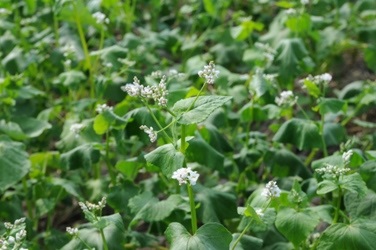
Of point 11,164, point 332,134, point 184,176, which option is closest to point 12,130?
point 11,164

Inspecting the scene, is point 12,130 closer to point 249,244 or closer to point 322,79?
point 249,244

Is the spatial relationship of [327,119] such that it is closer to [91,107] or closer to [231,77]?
[231,77]

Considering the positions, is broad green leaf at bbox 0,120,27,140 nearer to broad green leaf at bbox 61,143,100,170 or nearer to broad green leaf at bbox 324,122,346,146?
broad green leaf at bbox 61,143,100,170

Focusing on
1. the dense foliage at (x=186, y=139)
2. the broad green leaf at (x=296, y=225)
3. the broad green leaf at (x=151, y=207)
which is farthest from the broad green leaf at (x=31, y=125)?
the broad green leaf at (x=296, y=225)

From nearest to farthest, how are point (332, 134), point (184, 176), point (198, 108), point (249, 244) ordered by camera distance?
point (184, 176) < point (198, 108) < point (249, 244) < point (332, 134)

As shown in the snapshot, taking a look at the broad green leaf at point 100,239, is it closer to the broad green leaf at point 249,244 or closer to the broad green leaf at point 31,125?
the broad green leaf at point 249,244

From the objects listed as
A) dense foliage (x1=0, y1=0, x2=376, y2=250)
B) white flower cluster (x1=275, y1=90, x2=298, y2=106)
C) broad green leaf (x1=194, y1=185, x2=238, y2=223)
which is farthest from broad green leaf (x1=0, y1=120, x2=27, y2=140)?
white flower cluster (x1=275, y1=90, x2=298, y2=106)
